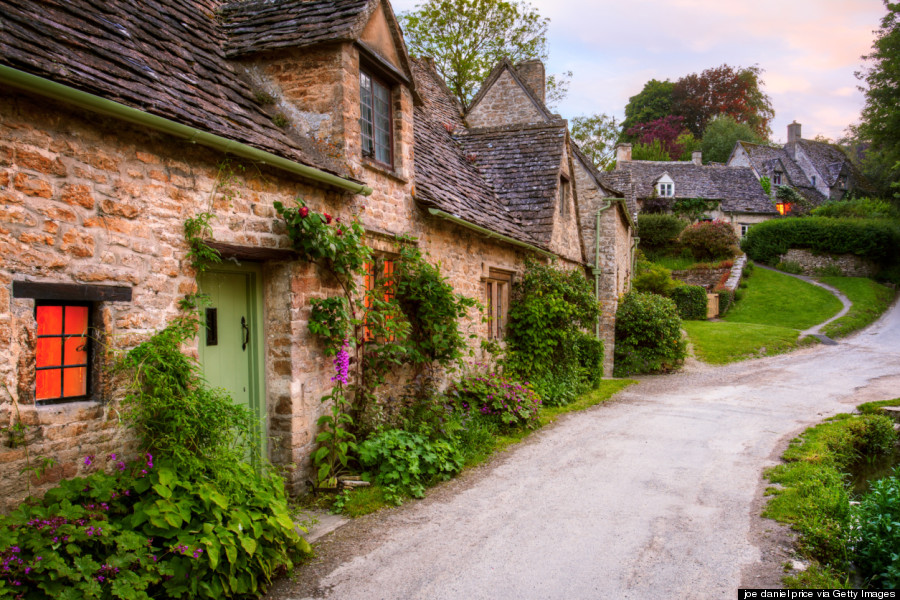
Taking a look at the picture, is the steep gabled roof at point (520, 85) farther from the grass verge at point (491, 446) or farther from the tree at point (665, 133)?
the tree at point (665, 133)

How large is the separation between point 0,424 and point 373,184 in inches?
199

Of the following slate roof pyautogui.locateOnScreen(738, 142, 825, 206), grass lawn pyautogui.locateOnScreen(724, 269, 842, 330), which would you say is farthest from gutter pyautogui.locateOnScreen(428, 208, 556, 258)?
slate roof pyautogui.locateOnScreen(738, 142, 825, 206)

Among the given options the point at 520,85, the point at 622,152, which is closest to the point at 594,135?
the point at 622,152

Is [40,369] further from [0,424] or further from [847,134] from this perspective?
[847,134]

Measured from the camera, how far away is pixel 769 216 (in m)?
45.1

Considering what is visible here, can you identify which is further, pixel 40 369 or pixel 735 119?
pixel 735 119

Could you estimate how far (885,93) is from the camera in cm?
3384

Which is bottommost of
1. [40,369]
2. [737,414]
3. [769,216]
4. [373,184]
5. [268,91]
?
[737,414]

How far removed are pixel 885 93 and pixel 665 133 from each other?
86.9ft

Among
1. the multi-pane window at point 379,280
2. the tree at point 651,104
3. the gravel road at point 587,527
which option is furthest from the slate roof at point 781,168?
the multi-pane window at point 379,280

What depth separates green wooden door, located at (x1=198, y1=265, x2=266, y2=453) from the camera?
570cm

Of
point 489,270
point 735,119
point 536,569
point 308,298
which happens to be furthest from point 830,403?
point 735,119

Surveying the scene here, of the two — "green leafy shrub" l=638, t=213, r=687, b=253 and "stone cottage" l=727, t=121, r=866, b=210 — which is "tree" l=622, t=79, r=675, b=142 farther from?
"green leafy shrub" l=638, t=213, r=687, b=253

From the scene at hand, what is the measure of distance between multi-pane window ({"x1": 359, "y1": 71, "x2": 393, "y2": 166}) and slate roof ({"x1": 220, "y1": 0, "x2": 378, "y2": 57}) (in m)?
0.81
